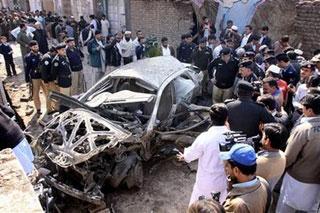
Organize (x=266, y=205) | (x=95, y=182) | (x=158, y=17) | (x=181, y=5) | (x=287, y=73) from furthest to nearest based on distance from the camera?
(x=158, y=17)
(x=181, y=5)
(x=287, y=73)
(x=95, y=182)
(x=266, y=205)

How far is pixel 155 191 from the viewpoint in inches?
227

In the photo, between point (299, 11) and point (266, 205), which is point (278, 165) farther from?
point (299, 11)

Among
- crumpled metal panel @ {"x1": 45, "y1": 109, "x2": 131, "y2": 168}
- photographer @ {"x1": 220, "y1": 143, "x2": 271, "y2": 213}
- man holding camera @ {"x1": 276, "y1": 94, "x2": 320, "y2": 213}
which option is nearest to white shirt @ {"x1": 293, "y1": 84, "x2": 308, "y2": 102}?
man holding camera @ {"x1": 276, "y1": 94, "x2": 320, "y2": 213}

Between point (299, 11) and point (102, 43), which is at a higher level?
point (299, 11)

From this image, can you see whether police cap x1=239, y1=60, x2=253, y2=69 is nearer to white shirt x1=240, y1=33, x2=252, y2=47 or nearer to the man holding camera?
the man holding camera

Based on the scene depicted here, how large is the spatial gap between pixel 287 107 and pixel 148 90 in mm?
2394

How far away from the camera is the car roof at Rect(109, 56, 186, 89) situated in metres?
6.39

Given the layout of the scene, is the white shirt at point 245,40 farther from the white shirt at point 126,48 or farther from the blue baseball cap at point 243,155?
the blue baseball cap at point 243,155

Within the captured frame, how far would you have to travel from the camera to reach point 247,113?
4406 millimetres

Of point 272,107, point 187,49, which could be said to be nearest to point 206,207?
point 272,107

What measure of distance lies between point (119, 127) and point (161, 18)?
400 inches

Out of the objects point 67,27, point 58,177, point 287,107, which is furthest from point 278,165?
point 67,27

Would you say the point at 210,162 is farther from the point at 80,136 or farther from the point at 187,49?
the point at 187,49

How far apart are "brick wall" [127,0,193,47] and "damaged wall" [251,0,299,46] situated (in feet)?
10.2
